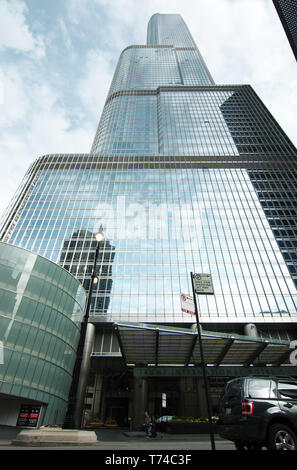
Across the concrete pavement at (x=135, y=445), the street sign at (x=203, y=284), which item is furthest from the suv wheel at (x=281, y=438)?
the street sign at (x=203, y=284)

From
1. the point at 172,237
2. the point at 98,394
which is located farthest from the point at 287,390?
the point at 172,237

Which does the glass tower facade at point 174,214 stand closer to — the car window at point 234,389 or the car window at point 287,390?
the car window at point 234,389

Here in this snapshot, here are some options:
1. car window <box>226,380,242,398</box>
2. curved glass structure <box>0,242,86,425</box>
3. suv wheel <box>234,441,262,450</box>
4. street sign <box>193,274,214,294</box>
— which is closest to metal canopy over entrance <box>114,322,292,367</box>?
curved glass structure <box>0,242,86,425</box>

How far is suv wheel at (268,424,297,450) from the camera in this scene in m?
5.69

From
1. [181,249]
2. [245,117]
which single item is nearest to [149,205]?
[181,249]

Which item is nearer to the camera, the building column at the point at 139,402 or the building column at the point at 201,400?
the building column at the point at 139,402

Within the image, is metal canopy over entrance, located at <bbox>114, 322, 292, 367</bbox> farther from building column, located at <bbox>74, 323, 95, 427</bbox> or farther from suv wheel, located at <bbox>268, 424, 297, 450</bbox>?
suv wheel, located at <bbox>268, 424, 297, 450</bbox>

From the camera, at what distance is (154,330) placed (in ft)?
76.3

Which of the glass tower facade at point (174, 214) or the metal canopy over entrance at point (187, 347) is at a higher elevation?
the glass tower facade at point (174, 214)

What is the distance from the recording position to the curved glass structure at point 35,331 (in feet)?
70.2

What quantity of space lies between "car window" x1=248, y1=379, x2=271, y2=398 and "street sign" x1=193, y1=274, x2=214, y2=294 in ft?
21.9

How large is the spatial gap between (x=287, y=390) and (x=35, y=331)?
75.4ft

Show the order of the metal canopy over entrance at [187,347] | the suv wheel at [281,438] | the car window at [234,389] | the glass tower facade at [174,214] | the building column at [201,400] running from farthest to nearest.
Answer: the glass tower facade at [174,214], the building column at [201,400], the metal canopy over entrance at [187,347], the car window at [234,389], the suv wheel at [281,438]

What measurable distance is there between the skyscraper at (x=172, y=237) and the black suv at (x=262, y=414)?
1689 centimetres
